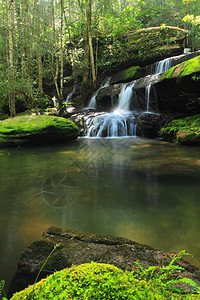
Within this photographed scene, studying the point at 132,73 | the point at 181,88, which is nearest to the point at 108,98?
the point at 132,73

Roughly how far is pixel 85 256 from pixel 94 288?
67cm

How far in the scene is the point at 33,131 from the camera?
8.75m

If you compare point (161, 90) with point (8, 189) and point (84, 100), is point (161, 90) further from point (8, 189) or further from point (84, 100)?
point (8, 189)

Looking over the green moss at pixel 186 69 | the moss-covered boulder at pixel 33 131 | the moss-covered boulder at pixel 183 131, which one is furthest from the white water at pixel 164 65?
the moss-covered boulder at pixel 33 131

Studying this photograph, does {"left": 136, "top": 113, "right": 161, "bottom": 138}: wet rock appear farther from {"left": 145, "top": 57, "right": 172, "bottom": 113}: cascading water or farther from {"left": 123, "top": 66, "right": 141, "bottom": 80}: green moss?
{"left": 123, "top": 66, "right": 141, "bottom": 80}: green moss

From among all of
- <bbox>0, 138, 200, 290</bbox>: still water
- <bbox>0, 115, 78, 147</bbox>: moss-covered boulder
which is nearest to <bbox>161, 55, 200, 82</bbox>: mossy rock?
<bbox>0, 138, 200, 290</bbox>: still water

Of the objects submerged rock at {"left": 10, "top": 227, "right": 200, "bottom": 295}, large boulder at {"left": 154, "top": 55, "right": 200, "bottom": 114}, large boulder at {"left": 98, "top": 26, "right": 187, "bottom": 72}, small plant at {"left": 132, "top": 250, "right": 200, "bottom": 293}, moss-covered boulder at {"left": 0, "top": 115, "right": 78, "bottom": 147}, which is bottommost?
submerged rock at {"left": 10, "top": 227, "right": 200, "bottom": 295}

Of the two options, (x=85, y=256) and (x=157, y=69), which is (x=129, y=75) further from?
(x=85, y=256)

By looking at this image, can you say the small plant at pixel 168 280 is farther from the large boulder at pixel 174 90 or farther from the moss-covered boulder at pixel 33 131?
the large boulder at pixel 174 90

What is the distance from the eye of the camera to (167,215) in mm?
2717

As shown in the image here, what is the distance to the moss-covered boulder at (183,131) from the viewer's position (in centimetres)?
859

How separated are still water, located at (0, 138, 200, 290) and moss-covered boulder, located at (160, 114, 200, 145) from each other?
10.1 ft

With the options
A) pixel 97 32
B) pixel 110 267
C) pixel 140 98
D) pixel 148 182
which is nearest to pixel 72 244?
pixel 110 267

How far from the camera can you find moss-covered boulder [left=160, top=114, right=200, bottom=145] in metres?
8.59
